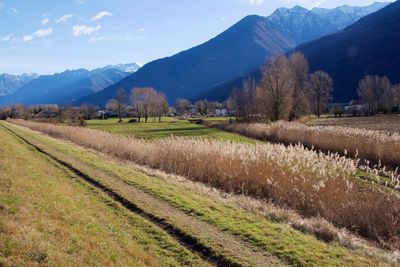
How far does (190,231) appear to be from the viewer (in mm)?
10133

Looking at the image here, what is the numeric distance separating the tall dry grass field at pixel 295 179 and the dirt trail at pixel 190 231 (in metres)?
4.11

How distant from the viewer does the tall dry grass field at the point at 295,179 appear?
1205cm

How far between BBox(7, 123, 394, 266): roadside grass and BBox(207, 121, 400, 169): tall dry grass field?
739cm

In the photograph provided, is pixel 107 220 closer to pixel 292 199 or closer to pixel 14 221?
pixel 14 221

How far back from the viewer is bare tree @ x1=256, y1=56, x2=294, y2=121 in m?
58.8

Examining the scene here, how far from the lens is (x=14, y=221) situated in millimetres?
9180

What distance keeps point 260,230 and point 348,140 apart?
19.1 metres

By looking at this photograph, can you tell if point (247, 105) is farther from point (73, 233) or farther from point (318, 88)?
point (73, 233)

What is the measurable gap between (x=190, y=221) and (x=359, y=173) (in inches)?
475

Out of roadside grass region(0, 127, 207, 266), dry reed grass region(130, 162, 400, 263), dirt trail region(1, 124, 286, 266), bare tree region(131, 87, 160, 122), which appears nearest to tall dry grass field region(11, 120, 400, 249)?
dry reed grass region(130, 162, 400, 263)

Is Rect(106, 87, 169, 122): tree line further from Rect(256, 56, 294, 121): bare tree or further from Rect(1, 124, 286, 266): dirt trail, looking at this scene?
Rect(1, 124, 286, 266): dirt trail

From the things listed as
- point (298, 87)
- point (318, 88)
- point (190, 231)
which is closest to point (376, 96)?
point (318, 88)

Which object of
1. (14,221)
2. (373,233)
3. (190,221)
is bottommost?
(373,233)

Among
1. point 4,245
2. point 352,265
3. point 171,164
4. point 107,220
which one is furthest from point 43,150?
point 352,265
